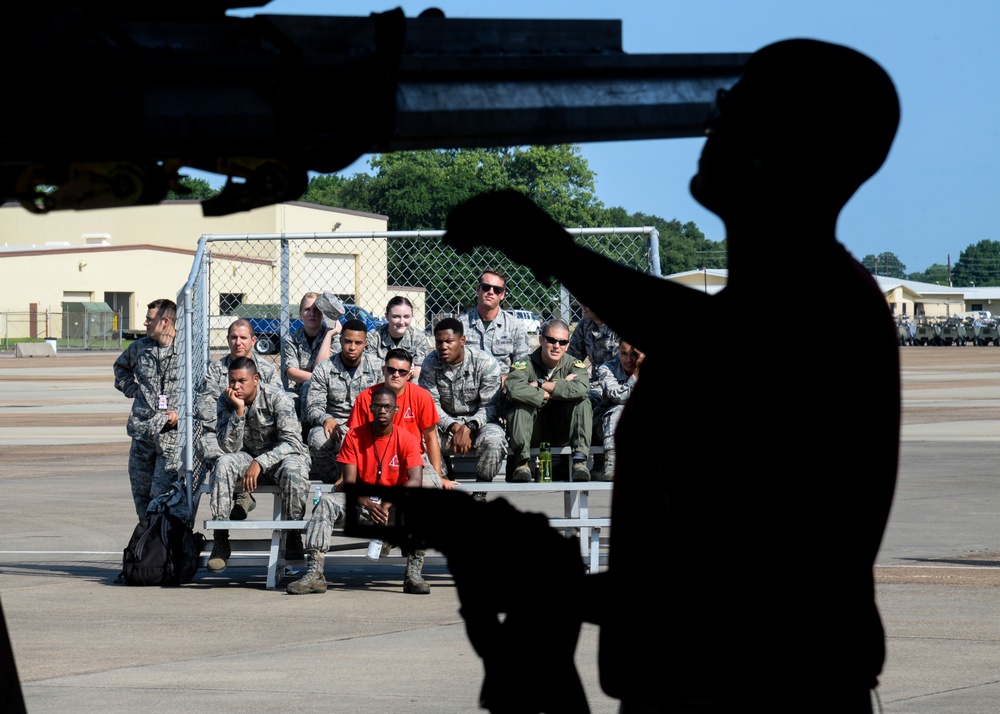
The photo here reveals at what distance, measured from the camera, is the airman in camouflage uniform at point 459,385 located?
9.80 metres

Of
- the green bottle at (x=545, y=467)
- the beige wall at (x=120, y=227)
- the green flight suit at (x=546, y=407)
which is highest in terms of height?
the beige wall at (x=120, y=227)

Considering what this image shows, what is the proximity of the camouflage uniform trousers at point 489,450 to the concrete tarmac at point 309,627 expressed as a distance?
0.86m

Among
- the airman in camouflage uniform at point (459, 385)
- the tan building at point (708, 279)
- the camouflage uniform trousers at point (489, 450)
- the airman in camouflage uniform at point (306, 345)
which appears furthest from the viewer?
the airman in camouflage uniform at point (306, 345)

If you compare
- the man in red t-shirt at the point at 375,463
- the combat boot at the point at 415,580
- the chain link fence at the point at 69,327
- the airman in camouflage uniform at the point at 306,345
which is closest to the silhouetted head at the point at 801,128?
the man in red t-shirt at the point at 375,463

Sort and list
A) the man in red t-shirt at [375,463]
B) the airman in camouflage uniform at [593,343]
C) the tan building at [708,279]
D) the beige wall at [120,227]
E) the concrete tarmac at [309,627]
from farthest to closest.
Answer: the beige wall at [120,227], the airman in camouflage uniform at [593,343], the man in red t-shirt at [375,463], the concrete tarmac at [309,627], the tan building at [708,279]

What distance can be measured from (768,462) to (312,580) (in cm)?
771

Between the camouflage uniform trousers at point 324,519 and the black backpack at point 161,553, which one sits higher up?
the camouflage uniform trousers at point 324,519

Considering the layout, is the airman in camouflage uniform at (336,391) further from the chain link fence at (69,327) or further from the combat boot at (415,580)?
the chain link fence at (69,327)

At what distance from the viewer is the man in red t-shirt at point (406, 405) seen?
361 inches

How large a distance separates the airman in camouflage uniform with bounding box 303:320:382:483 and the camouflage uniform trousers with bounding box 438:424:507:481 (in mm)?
859

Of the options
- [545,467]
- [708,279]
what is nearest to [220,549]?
[545,467]

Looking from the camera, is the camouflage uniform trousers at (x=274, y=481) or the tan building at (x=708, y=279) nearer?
the tan building at (x=708, y=279)

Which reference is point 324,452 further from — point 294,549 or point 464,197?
point 464,197

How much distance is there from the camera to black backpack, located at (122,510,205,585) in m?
9.34
